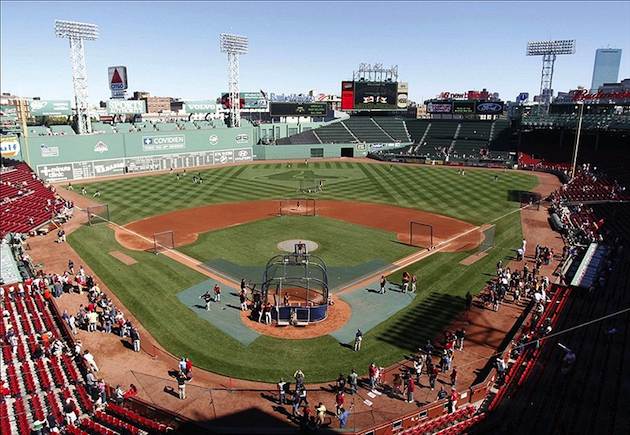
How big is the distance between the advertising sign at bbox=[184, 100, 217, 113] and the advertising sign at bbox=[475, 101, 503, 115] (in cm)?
5848

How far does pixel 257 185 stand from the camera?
216 ft

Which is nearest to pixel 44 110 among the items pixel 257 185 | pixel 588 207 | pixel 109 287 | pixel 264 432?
pixel 257 185

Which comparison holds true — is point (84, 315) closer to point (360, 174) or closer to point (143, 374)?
point (143, 374)

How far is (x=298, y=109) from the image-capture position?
4124 inches

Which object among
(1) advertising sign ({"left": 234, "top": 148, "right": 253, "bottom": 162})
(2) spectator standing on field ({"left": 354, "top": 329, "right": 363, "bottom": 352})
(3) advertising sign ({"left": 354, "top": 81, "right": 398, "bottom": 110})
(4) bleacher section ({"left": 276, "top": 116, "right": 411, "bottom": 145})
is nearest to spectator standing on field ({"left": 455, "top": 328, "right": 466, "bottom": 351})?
(2) spectator standing on field ({"left": 354, "top": 329, "right": 363, "bottom": 352})

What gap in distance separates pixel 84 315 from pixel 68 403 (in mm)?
8240

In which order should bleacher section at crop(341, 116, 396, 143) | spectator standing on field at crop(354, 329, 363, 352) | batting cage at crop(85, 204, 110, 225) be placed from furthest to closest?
1. bleacher section at crop(341, 116, 396, 143)
2. batting cage at crop(85, 204, 110, 225)
3. spectator standing on field at crop(354, 329, 363, 352)

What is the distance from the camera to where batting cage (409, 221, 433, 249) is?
124ft

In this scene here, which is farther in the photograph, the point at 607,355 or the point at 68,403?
the point at 607,355

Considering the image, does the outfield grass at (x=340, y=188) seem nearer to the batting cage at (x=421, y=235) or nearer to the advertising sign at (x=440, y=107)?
the batting cage at (x=421, y=235)

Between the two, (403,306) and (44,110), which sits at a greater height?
(44,110)

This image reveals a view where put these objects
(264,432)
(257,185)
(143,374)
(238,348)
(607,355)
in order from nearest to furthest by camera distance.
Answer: (264,432)
(143,374)
(607,355)
(238,348)
(257,185)

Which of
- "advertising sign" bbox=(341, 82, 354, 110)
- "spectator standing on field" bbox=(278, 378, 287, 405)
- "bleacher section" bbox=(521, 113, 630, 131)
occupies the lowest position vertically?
"spectator standing on field" bbox=(278, 378, 287, 405)

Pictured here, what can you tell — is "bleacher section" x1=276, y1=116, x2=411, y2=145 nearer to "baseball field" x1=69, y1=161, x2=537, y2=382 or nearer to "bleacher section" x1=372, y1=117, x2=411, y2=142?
"bleacher section" x1=372, y1=117, x2=411, y2=142
